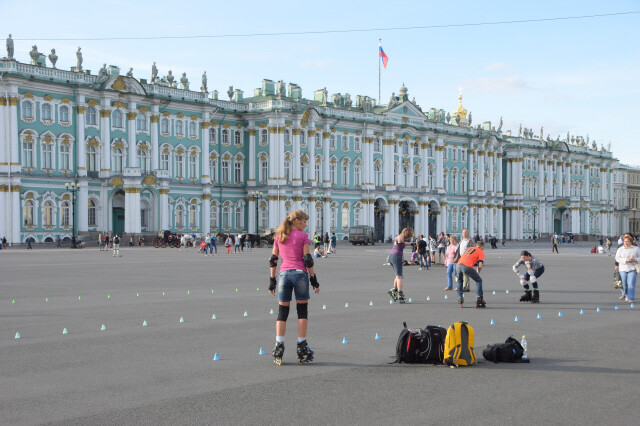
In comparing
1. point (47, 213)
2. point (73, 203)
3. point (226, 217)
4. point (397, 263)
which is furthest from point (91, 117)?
point (397, 263)

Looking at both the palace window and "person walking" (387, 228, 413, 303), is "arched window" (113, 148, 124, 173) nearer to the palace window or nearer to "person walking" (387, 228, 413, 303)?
the palace window

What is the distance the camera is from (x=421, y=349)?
10.8 metres

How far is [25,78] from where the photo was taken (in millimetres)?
62219

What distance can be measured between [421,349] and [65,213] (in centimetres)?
5965

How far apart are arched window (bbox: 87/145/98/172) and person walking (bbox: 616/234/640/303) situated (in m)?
55.3

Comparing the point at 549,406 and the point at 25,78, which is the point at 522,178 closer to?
the point at 25,78

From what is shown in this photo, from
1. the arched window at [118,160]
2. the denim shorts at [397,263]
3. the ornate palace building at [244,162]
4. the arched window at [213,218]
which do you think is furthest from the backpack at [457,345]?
the arched window at [213,218]

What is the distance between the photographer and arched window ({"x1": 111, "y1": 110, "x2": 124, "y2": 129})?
68.9 m

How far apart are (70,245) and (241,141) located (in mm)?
24876

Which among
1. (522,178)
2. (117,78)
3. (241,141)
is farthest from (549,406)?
(522,178)

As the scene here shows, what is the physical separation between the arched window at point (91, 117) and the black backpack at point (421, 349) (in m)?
60.7

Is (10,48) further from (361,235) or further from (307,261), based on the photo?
(307,261)

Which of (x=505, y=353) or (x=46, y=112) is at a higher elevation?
(x=46, y=112)

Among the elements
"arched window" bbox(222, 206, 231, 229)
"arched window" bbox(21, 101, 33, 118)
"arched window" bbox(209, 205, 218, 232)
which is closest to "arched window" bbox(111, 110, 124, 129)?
"arched window" bbox(21, 101, 33, 118)
